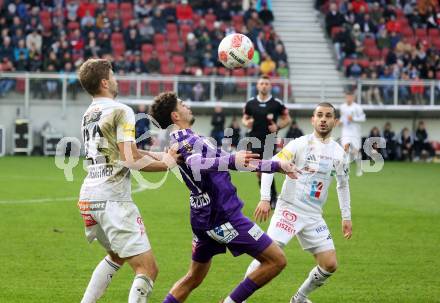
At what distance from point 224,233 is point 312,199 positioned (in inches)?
61.2

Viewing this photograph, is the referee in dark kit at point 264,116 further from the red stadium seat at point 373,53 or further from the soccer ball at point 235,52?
the red stadium seat at point 373,53

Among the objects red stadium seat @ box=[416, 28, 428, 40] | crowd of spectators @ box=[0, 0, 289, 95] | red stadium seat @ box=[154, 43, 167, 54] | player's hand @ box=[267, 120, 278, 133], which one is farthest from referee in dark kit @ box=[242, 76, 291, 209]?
red stadium seat @ box=[416, 28, 428, 40]

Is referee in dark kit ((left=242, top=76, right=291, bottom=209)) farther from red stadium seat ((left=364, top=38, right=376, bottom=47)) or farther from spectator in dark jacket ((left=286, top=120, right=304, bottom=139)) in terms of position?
red stadium seat ((left=364, top=38, right=376, bottom=47))

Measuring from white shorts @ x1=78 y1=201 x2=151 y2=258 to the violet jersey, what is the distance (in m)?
0.60

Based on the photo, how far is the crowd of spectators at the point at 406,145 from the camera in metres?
31.8

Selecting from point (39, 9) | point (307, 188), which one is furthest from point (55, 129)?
point (307, 188)

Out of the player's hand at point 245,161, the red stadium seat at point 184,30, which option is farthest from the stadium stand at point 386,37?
the player's hand at point 245,161

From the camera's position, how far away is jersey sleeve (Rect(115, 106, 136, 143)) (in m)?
7.18

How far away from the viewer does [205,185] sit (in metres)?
7.62

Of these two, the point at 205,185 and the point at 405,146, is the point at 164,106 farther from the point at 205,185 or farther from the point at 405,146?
the point at 405,146

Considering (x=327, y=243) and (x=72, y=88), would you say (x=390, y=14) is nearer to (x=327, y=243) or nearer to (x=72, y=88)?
(x=72, y=88)

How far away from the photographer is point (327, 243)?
28.5 ft

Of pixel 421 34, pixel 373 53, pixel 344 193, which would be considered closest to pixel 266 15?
pixel 373 53

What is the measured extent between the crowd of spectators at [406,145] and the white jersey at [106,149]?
988 inches
